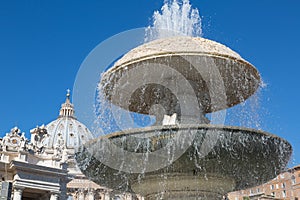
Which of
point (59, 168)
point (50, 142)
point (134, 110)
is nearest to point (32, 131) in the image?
point (59, 168)

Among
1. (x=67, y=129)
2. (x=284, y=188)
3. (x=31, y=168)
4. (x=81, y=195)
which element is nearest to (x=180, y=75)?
(x=31, y=168)

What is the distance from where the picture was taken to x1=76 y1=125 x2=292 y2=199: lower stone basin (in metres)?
6.16

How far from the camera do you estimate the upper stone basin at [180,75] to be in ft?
24.4

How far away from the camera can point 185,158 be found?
6348mm

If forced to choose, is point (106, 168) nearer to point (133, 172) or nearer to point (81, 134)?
point (133, 172)

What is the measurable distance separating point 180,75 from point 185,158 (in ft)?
6.59

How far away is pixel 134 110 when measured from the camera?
931 centimetres

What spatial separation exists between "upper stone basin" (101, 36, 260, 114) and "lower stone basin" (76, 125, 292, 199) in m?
1.54

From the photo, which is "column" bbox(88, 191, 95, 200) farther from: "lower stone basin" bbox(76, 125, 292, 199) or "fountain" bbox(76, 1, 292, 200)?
"lower stone basin" bbox(76, 125, 292, 199)

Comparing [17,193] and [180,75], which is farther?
[17,193]

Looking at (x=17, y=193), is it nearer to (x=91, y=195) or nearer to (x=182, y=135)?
(x=182, y=135)

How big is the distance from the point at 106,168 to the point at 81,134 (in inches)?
3494

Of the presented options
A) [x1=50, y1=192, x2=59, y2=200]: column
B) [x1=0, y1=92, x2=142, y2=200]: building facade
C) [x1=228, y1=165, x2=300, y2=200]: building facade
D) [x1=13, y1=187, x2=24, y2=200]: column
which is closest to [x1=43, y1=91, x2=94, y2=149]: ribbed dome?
[x1=228, y1=165, x2=300, y2=200]: building facade

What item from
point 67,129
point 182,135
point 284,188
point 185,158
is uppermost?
point 67,129
